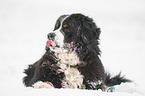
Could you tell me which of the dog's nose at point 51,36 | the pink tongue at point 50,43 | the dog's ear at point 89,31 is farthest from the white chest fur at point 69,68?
the dog's ear at point 89,31

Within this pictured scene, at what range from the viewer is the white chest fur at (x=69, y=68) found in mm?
2500

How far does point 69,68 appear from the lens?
2596mm

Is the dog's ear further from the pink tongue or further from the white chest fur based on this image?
the pink tongue

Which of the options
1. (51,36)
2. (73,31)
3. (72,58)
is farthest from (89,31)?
(51,36)

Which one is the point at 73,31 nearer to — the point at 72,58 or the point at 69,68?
the point at 72,58

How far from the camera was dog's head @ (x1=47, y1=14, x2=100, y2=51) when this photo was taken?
2.64 meters

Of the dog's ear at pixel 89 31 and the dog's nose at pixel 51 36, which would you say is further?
the dog's ear at pixel 89 31

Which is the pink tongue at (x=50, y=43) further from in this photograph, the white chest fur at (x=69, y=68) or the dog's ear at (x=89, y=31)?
the dog's ear at (x=89, y=31)

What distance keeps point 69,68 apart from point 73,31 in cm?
63

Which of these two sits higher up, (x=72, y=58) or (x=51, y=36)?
(x=51, y=36)

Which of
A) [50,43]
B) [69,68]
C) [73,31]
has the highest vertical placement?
[73,31]

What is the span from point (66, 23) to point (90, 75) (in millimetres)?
912

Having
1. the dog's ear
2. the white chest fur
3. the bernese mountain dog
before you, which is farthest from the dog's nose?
the dog's ear

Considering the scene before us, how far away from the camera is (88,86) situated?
2.49 m
